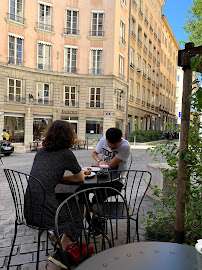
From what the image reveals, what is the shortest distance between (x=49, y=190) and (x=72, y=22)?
25865mm

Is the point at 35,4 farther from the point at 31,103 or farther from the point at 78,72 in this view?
the point at 31,103

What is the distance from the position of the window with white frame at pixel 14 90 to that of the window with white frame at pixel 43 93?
Result: 1906 mm

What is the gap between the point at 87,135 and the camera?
84.3ft

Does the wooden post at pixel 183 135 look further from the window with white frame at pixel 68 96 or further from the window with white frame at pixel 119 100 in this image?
the window with white frame at pixel 119 100

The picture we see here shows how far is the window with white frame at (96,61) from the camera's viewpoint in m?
25.6

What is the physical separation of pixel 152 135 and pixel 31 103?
597 inches

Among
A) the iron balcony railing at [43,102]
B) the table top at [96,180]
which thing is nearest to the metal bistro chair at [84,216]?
the table top at [96,180]

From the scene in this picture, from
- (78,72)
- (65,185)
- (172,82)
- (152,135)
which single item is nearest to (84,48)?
(78,72)

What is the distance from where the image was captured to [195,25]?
17.7 meters

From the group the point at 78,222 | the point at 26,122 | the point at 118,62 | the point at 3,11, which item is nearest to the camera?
the point at 78,222

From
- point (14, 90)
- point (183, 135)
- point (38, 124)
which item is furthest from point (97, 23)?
point (183, 135)

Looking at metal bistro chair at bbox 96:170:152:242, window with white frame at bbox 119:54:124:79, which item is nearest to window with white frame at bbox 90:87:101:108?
window with white frame at bbox 119:54:124:79

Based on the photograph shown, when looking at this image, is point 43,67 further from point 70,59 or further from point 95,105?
point 95,105

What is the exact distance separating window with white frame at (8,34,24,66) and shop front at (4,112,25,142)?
4.72 meters
